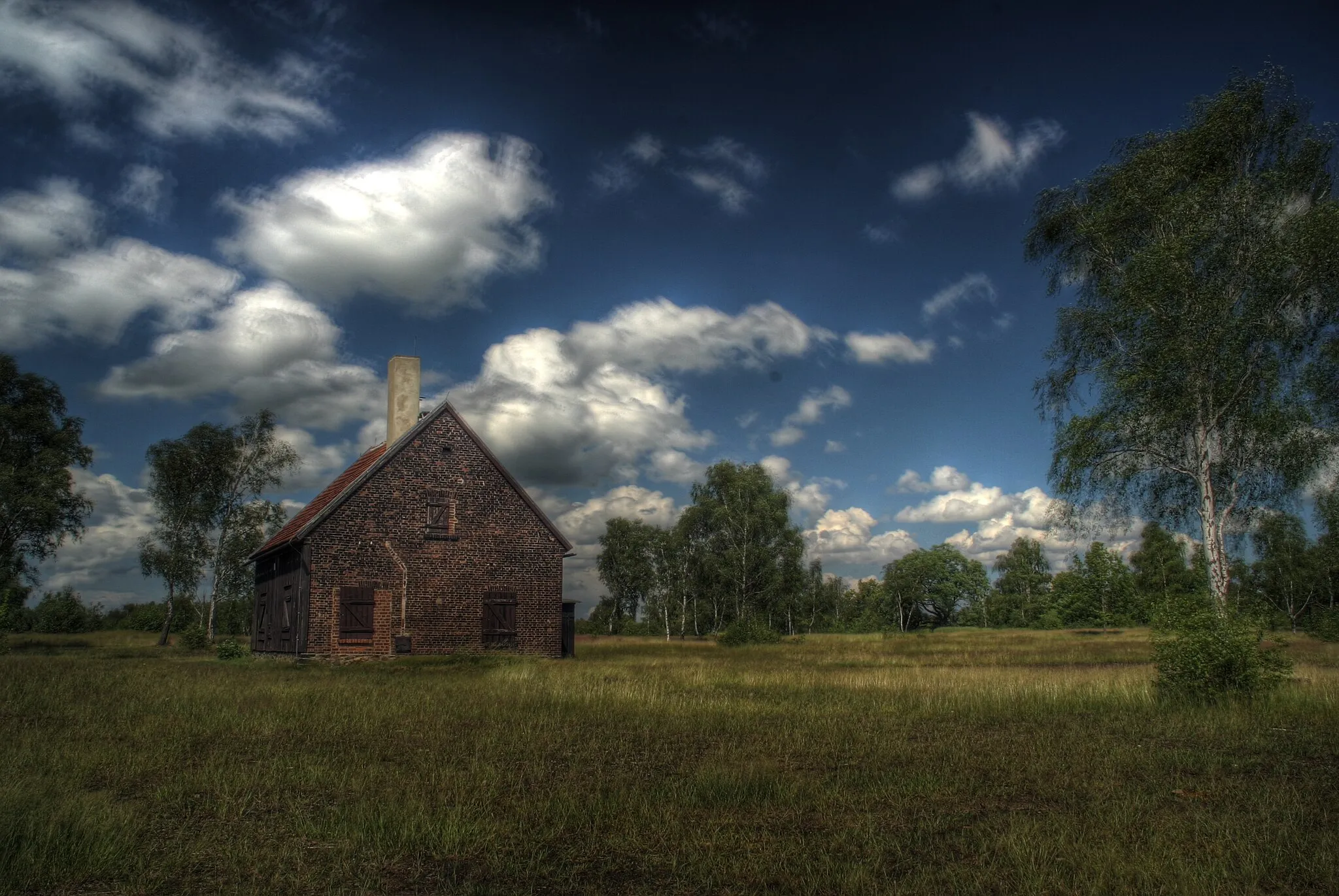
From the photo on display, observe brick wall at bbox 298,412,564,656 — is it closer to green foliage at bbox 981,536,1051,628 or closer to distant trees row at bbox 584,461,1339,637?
distant trees row at bbox 584,461,1339,637

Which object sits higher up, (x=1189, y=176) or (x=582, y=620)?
(x=1189, y=176)

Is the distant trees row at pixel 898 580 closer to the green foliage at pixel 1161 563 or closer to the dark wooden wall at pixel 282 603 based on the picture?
the green foliage at pixel 1161 563

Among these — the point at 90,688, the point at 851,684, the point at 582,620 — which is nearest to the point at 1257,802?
the point at 851,684

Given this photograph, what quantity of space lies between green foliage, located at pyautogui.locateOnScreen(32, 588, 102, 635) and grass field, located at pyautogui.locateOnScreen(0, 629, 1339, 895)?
244 ft

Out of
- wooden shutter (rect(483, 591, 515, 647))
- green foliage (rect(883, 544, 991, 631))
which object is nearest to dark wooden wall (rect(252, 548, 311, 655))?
wooden shutter (rect(483, 591, 515, 647))

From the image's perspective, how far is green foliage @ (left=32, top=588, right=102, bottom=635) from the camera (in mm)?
74500

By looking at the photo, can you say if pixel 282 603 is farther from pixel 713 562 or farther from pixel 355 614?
pixel 713 562

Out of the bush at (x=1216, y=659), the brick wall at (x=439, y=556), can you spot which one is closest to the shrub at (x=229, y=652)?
the brick wall at (x=439, y=556)

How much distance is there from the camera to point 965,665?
1048 inches

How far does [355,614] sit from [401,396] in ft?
27.9

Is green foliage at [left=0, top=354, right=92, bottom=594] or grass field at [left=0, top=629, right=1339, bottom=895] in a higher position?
green foliage at [left=0, top=354, right=92, bottom=594]

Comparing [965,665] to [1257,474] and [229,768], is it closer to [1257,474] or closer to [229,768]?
[1257,474]

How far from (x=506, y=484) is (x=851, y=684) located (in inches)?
620

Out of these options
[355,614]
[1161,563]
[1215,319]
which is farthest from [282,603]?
[1161,563]
